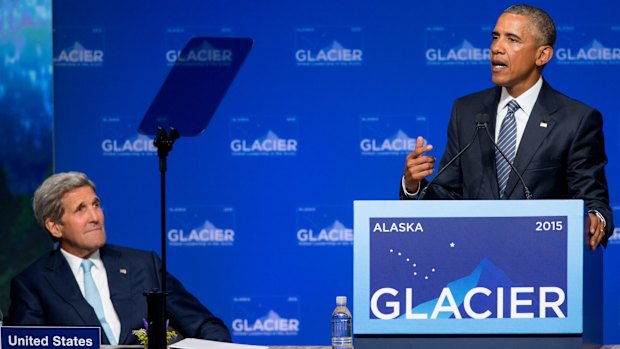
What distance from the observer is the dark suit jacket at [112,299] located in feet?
12.4

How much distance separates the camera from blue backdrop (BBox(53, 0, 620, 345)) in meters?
5.83

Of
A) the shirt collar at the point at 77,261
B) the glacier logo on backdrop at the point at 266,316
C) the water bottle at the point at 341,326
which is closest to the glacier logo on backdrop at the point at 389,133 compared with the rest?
the glacier logo on backdrop at the point at 266,316

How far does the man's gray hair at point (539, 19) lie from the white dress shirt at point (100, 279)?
170 cm

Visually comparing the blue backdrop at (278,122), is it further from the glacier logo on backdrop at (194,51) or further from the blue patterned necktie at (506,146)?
the blue patterned necktie at (506,146)

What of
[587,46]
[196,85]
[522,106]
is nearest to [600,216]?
[522,106]

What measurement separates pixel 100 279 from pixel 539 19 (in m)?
1.79

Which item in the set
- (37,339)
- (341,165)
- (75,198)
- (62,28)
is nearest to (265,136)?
→ (341,165)

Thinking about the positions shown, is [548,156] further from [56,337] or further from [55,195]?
[55,195]

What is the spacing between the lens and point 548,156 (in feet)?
11.2

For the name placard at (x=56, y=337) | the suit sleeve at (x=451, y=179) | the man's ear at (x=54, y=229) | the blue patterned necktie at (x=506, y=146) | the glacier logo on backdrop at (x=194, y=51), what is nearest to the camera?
the name placard at (x=56, y=337)

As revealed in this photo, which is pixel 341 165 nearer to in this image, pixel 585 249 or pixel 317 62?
pixel 317 62

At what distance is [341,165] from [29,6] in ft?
6.20

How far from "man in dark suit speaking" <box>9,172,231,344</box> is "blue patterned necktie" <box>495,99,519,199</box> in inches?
44.0

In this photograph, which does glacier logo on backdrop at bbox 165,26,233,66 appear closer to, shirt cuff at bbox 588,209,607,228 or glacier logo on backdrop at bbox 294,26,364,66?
glacier logo on backdrop at bbox 294,26,364,66
